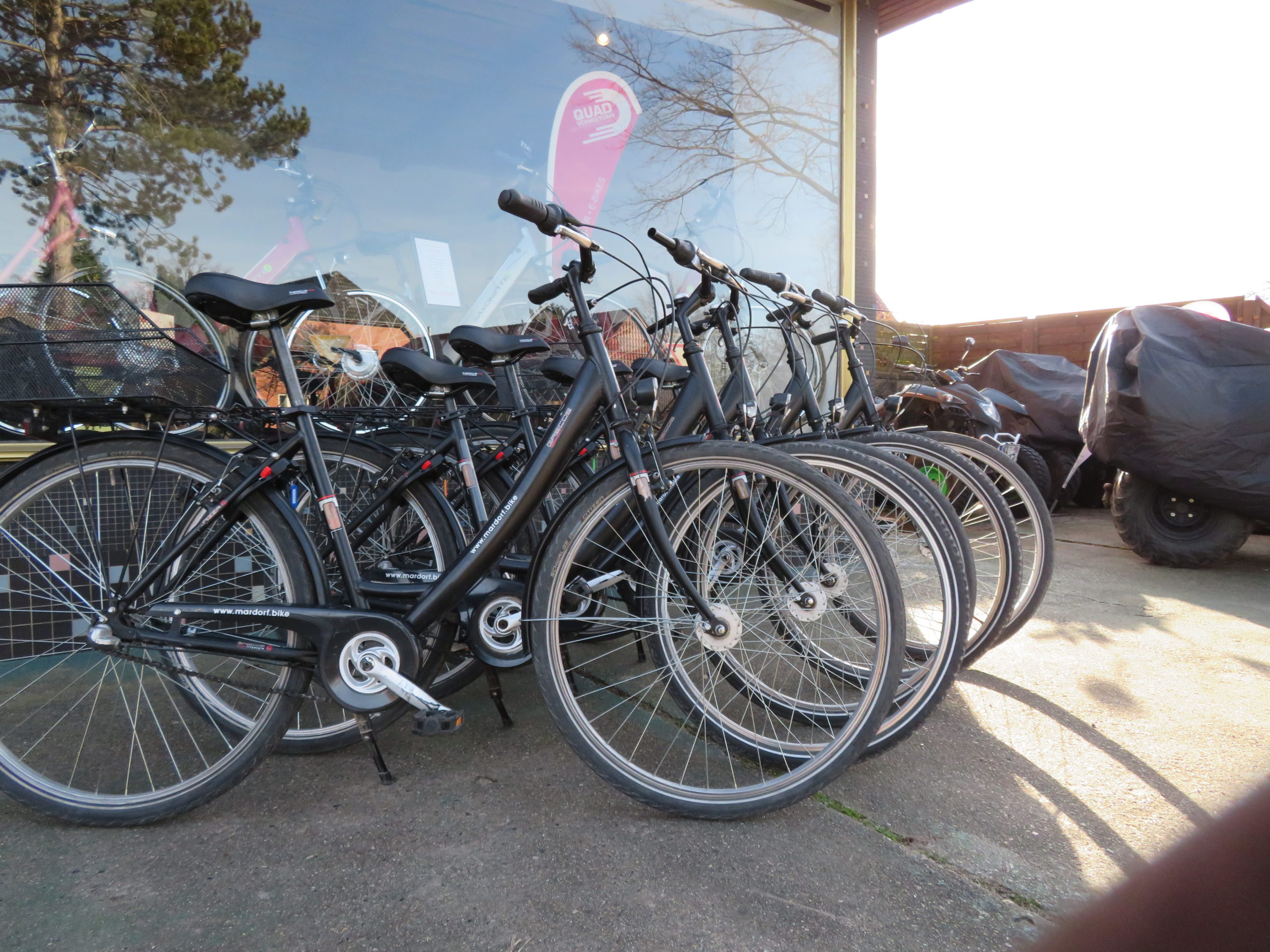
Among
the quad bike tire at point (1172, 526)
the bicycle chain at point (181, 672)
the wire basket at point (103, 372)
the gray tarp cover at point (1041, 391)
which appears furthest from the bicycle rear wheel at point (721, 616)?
the gray tarp cover at point (1041, 391)

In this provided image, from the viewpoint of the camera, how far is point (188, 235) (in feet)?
13.5

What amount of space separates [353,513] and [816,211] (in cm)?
405

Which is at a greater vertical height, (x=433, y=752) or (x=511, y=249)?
(x=511, y=249)

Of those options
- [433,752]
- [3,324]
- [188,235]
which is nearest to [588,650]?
[433,752]

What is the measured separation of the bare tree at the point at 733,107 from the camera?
509 cm

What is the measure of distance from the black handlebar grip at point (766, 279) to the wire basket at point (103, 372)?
1535 millimetres

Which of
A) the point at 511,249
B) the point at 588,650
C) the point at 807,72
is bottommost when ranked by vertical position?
the point at 588,650

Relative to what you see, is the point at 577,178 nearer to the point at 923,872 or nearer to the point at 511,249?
A: the point at 511,249

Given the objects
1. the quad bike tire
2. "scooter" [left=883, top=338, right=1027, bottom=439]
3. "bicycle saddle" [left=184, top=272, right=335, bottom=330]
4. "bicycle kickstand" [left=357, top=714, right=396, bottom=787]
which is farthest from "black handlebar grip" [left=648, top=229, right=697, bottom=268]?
the quad bike tire

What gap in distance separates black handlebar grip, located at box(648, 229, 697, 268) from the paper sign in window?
2.90 metres

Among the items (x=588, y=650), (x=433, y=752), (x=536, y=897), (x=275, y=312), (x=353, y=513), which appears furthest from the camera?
(x=588, y=650)

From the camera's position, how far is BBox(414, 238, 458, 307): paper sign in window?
4.64m

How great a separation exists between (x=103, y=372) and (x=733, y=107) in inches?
181

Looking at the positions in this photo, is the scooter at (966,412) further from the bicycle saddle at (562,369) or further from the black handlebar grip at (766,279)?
the bicycle saddle at (562,369)
